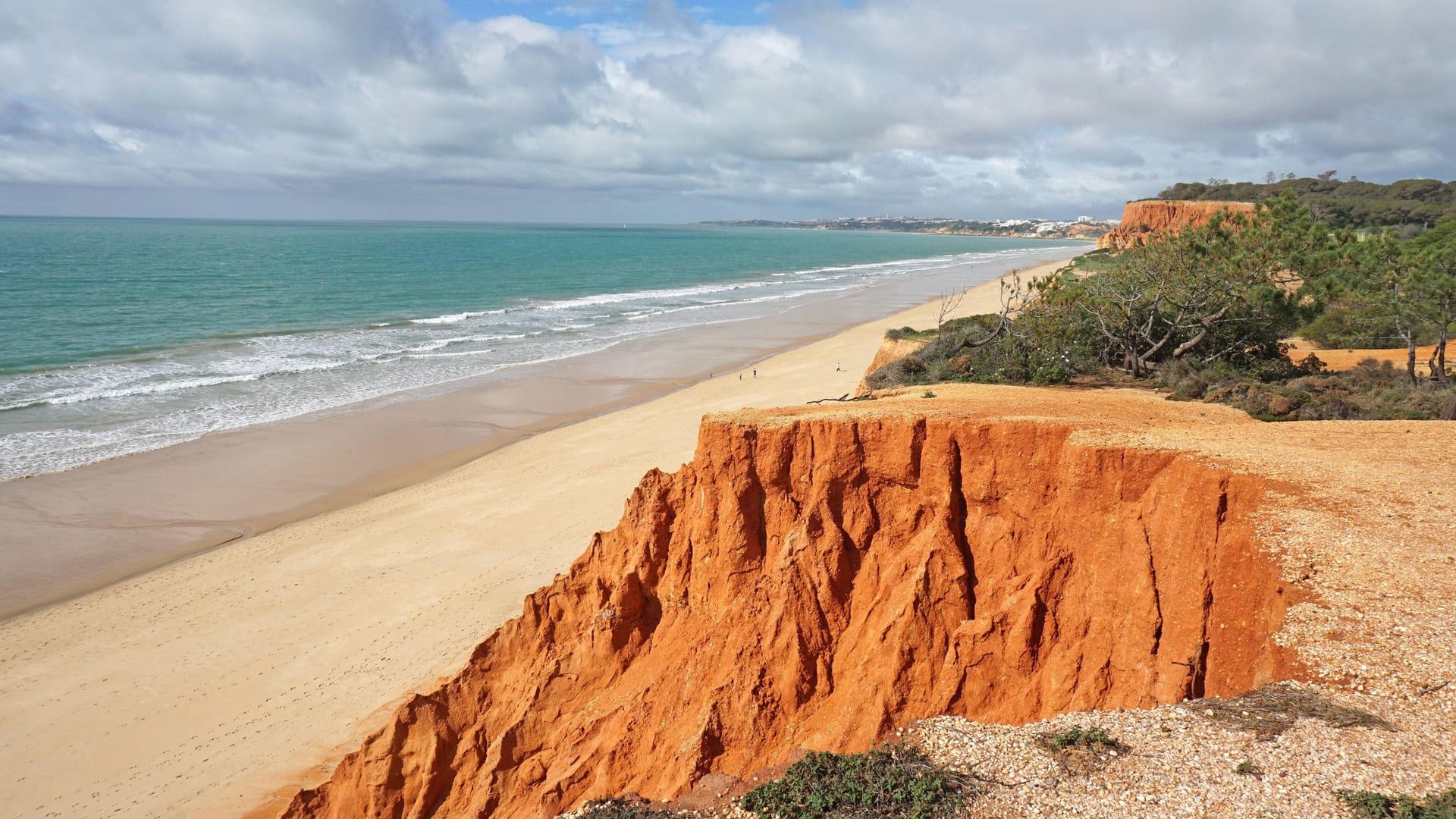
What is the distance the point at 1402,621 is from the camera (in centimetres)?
748

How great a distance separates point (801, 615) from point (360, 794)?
260 inches

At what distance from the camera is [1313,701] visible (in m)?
7.09

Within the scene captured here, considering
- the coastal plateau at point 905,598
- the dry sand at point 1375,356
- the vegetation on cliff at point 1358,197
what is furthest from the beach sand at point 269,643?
the vegetation on cliff at point 1358,197

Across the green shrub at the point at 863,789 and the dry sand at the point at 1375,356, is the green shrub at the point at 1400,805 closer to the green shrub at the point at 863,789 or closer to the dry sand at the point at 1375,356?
the green shrub at the point at 863,789

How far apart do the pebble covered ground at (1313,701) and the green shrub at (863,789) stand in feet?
0.79

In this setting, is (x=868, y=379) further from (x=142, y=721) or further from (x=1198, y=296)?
(x=142, y=721)

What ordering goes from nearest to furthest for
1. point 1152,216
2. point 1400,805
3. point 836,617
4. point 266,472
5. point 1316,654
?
point 1400,805 → point 1316,654 → point 836,617 → point 266,472 → point 1152,216

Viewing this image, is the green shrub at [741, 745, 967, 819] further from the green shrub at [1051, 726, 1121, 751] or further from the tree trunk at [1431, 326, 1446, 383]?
the tree trunk at [1431, 326, 1446, 383]

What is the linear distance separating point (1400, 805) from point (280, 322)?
61048 millimetres

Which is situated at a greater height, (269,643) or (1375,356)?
(1375,356)

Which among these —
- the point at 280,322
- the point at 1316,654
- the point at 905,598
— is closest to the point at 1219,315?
the point at 1316,654

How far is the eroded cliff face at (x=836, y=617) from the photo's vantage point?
866cm

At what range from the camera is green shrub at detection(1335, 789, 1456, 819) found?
19.0 feet

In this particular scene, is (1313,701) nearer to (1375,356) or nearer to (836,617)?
(836,617)
